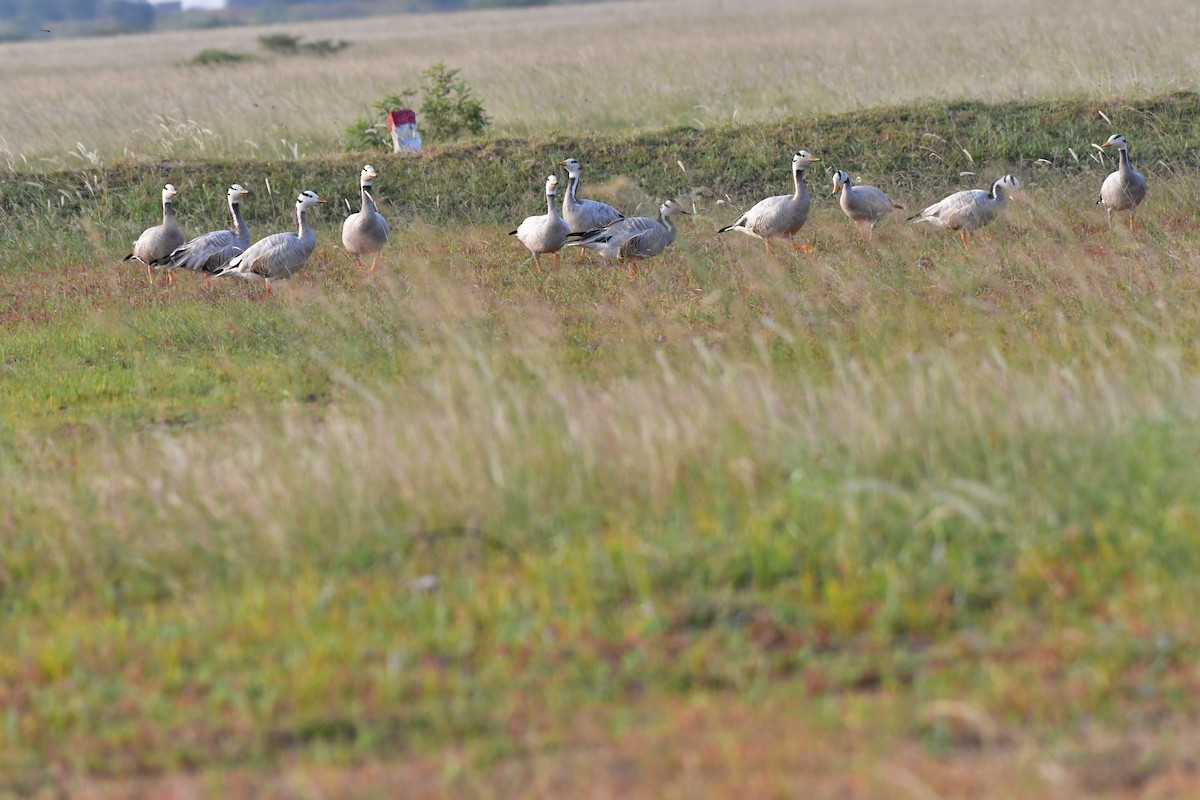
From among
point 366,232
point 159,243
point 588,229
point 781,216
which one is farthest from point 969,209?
point 159,243

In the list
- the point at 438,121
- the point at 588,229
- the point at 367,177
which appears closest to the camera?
the point at 588,229

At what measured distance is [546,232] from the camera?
1355 centimetres

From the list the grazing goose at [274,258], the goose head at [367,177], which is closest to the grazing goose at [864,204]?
the goose head at [367,177]

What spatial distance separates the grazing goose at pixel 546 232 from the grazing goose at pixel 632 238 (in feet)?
0.40

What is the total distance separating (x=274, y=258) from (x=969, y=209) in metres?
6.54

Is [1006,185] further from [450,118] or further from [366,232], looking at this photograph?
[450,118]

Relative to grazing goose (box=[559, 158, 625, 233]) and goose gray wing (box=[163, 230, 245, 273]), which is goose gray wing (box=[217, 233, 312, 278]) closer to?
goose gray wing (box=[163, 230, 245, 273])

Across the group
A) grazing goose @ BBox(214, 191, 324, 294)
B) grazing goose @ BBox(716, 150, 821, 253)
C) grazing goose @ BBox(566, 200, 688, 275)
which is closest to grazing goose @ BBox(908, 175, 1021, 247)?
grazing goose @ BBox(716, 150, 821, 253)

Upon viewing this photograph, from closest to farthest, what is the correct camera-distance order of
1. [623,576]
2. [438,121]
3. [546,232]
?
[623,576]
[546,232]
[438,121]

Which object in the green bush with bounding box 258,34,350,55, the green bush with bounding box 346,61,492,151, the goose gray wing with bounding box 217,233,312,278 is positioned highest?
the green bush with bounding box 258,34,350,55

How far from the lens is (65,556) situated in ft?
19.4

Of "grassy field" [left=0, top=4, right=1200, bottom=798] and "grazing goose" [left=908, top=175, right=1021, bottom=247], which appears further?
"grazing goose" [left=908, top=175, right=1021, bottom=247]

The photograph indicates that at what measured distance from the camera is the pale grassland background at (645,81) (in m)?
20.2

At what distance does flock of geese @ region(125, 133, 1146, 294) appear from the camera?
13289 mm
